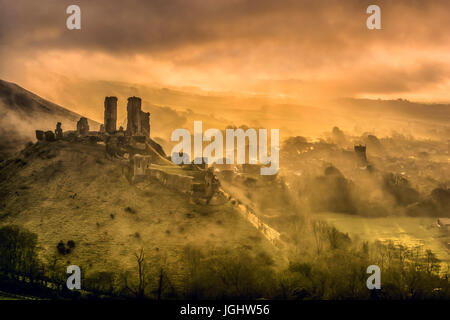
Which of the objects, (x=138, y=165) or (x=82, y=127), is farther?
(x=82, y=127)

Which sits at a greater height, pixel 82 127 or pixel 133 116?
pixel 133 116

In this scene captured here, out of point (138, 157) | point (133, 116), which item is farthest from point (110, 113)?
point (138, 157)

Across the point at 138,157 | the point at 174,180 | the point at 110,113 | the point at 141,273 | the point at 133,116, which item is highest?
the point at 133,116

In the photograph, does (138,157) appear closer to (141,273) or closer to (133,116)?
(133,116)

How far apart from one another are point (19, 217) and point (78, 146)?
99.1 ft

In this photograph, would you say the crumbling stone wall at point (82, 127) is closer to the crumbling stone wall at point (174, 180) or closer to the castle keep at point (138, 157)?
the castle keep at point (138, 157)

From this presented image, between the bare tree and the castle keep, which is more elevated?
the castle keep

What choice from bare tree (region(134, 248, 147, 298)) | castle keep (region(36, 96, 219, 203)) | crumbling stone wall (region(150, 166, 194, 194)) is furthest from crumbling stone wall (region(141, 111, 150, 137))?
bare tree (region(134, 248, 147, 298))

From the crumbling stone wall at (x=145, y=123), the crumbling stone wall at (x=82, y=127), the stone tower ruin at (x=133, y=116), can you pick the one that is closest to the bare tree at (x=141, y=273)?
the stone tower ruin at (x=133, y=116)

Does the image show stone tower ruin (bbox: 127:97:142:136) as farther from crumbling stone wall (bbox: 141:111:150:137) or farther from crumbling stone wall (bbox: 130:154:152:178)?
crumbling stone wall (bbox: 130:154:152:178)

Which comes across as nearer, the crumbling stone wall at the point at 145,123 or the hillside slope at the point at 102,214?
the hillside slope at the point at 102,214

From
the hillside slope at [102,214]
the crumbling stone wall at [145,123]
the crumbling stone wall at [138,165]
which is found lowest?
the hillside slope at [102,214]

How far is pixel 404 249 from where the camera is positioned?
6895 inches
